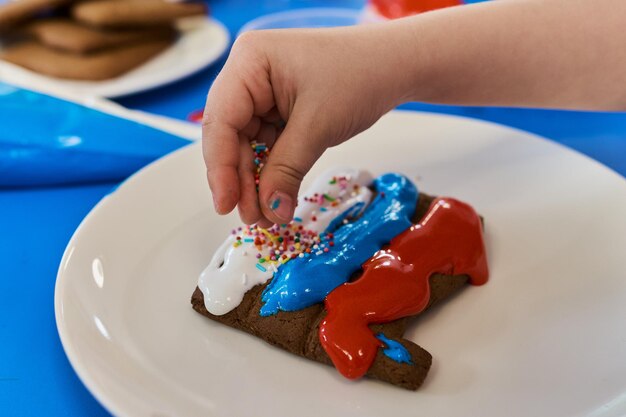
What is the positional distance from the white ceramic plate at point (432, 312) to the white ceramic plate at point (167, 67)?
42 centimetres

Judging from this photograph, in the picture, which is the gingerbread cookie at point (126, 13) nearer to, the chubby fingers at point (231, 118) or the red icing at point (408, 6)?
the red icing at point (408, 6)

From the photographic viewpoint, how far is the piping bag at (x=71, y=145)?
3.90 feet

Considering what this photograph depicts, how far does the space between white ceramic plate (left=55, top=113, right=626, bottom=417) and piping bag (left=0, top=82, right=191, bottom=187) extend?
0.48ft

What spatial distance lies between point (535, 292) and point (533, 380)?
6.6 inches

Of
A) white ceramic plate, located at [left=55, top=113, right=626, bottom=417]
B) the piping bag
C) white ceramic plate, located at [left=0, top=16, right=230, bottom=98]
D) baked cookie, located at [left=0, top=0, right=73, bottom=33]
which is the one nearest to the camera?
white ceramic plate, located at [left=55, top=113, right=626, bottom=417]

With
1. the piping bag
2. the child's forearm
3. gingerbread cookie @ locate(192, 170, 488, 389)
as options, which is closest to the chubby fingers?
gingerbread cookie @ locate(192, 170, 488, 389)

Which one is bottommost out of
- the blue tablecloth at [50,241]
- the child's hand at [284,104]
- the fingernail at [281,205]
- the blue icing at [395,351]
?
the blue tablecloth at [50,241]

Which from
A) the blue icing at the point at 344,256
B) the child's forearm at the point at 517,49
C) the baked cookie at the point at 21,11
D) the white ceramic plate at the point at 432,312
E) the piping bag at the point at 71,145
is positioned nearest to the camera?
the white ceramic plate at the point at 432,312

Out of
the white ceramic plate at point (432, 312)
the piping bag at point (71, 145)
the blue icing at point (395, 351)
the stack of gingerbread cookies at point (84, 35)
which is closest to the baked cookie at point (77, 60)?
the stack of gingerbread cookies at point (84, 35)

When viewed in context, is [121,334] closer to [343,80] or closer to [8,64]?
[343,80]

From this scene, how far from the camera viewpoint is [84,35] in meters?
1.52

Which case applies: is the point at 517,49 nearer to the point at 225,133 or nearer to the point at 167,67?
the point at 225,133

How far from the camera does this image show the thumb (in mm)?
782

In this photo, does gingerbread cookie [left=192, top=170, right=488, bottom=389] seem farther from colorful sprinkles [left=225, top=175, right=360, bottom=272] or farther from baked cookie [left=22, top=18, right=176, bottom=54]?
baked cookie [left=22, top=18, right=176, bottom=54]
